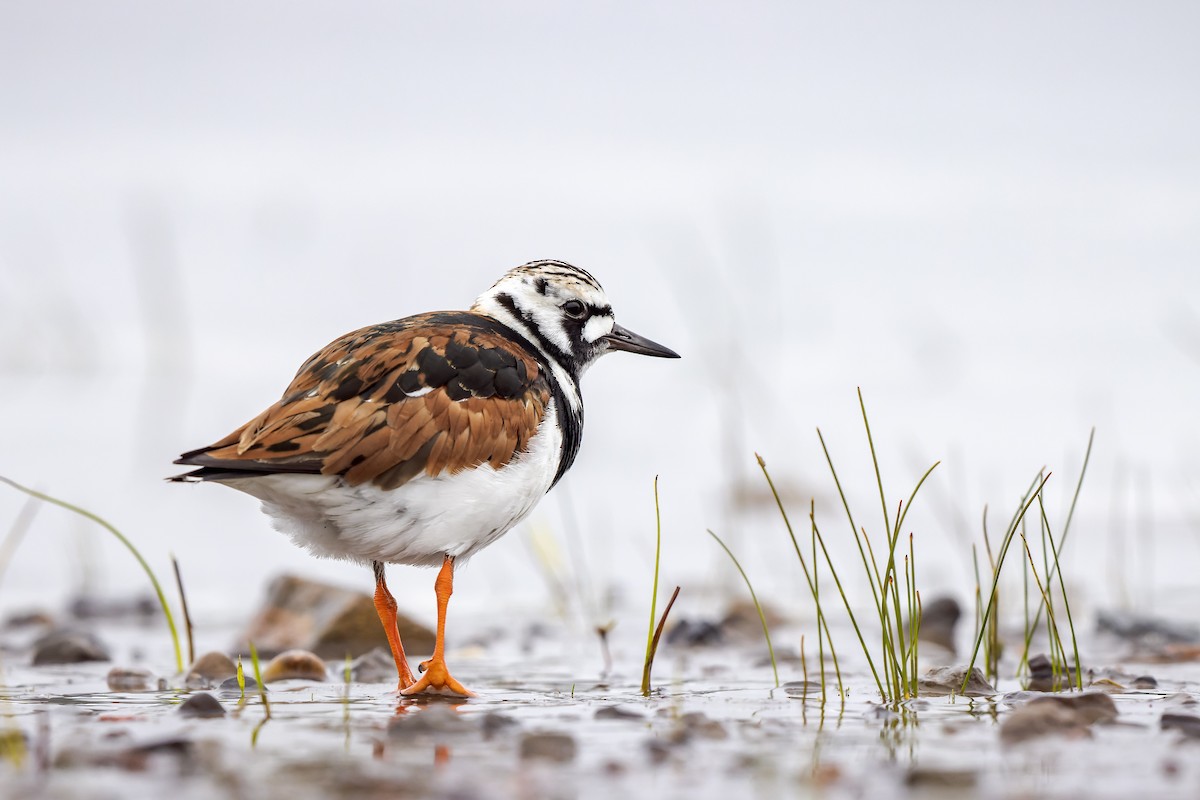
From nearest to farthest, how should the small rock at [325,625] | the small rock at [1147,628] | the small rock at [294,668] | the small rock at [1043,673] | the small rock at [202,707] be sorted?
1. the small rock at [202,707]
2. the small rock at [1043,673]
3. the small rock at [294,668]
4. the small rock at [325,625]
5. the small rock at [1147,628]

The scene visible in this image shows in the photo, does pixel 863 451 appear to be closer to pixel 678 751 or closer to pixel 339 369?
pixel 339 369

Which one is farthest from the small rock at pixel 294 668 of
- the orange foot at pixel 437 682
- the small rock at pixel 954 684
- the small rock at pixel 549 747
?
the small rock at pixel 954 684

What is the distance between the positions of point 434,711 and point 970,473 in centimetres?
938

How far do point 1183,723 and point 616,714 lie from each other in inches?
62.5

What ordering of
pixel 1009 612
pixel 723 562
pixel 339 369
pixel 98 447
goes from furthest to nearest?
pixel 98 447, pixel 723 562, pixel 1009 612, pixel 339 369

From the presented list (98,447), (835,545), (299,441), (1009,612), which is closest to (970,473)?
(835,545)

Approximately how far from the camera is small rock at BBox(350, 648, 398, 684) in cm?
555

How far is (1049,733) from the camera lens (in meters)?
3.54

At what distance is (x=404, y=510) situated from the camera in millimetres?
4793

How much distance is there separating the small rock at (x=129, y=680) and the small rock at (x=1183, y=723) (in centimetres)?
354

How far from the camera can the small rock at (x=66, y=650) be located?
593cm

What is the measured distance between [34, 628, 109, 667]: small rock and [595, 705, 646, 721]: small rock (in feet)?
9.93

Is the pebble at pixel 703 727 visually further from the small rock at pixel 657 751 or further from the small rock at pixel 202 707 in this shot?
the small rock at pixel 202 707

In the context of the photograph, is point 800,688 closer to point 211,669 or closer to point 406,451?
point 406,451
